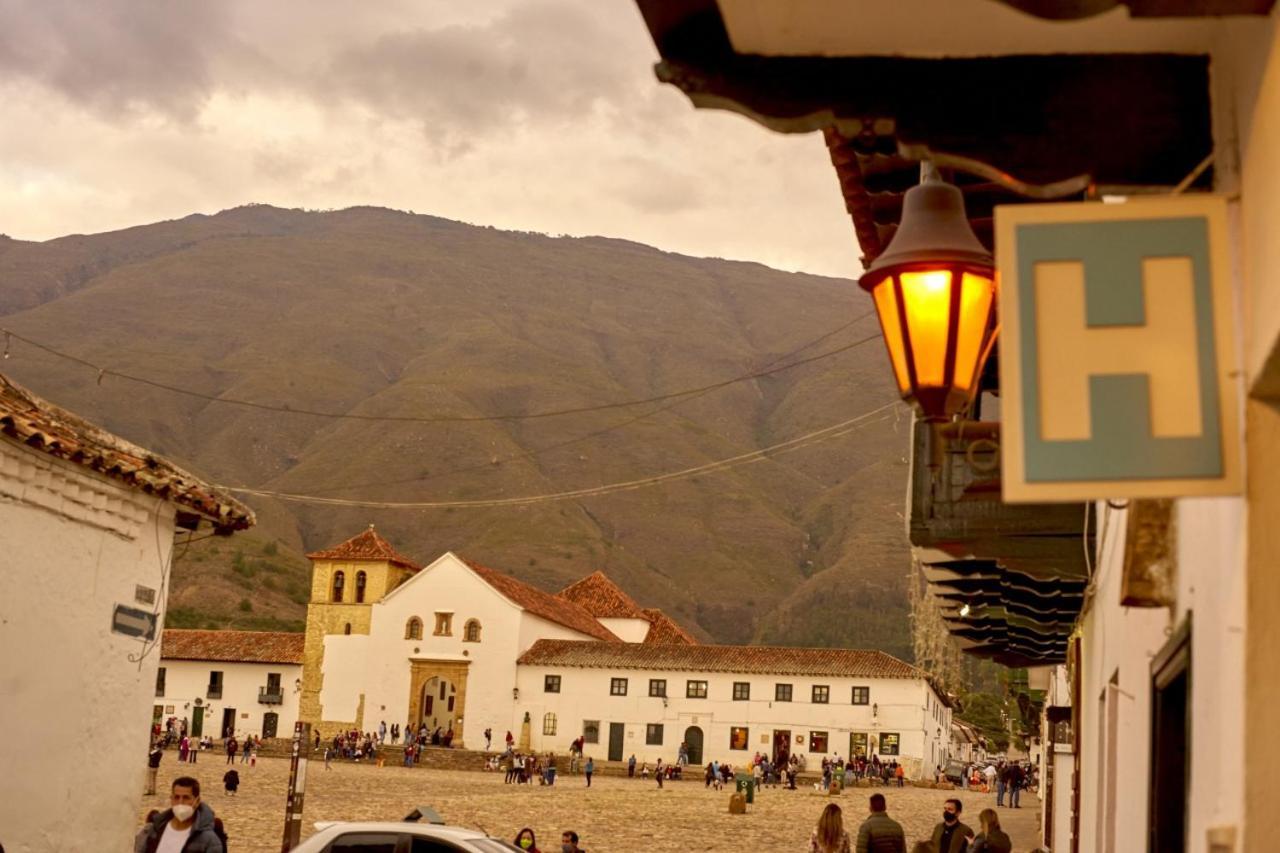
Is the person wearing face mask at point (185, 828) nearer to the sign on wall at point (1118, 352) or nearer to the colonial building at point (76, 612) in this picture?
the colonial building at point (76, 612)

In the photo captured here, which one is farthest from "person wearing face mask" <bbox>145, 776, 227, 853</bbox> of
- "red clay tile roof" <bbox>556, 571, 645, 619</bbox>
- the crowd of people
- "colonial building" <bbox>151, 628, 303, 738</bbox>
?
"red clay tile roof" <bbox>556, 571, 645, 619</bbox>

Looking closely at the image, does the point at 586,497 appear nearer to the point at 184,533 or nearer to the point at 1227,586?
the point at 184,533

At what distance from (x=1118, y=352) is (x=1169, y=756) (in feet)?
8.47

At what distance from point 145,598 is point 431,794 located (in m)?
28.7

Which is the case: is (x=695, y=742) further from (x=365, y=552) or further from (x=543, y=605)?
(x=365, y=552)

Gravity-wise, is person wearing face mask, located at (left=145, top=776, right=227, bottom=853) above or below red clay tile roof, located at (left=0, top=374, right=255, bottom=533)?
below

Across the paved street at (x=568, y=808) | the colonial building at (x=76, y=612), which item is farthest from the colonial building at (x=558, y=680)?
the colonial building at (x=76, y=612)

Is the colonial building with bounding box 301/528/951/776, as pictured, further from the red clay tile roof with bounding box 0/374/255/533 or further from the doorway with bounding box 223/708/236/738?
the red clay tile roof with bounding box 0/374/255/533

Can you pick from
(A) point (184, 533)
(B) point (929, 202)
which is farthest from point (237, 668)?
(B) point (929, 202)

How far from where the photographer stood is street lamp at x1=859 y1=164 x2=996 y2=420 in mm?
4238

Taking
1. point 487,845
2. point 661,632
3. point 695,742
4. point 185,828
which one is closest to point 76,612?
point 185,828

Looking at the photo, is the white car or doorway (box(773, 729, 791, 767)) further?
doorway (box(773, 729, 791, 767))

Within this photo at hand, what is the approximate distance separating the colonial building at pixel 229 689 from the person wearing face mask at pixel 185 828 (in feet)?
227

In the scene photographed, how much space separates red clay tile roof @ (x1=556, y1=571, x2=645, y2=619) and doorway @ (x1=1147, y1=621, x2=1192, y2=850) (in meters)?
84.7
